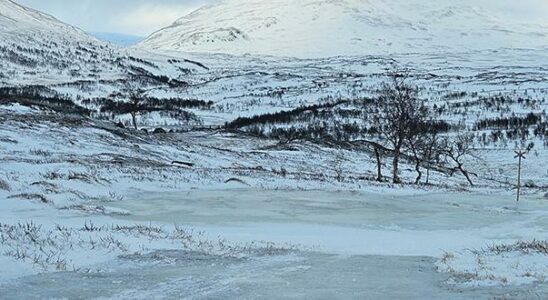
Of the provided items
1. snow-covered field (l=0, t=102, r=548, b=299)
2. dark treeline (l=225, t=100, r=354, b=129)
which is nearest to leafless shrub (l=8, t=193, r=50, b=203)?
snow-covered field (l=0, t=102, r=548, b=299)

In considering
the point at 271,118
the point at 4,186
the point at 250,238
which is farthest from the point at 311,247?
the point at 271,118

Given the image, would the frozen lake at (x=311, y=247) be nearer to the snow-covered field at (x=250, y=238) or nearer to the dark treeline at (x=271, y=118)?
the snow-covered field at (x=250, y=238)

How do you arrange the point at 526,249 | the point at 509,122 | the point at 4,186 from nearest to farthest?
the point at 526,249 → the point at 4,186 → the point at 509,122

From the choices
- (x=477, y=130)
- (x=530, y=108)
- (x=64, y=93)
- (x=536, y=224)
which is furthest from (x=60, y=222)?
(x=64, y=93)

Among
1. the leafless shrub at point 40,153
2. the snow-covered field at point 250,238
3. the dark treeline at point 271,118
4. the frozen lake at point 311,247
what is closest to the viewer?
the frozen lake at point 311,247

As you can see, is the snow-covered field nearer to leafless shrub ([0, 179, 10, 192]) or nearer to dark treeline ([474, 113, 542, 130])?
leafless shrub ([0, 179, 10, 192])

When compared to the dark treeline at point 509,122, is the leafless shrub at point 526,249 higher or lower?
higher

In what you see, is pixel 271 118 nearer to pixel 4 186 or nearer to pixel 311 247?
pixel 4 186

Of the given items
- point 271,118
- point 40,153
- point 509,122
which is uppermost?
point 271,118

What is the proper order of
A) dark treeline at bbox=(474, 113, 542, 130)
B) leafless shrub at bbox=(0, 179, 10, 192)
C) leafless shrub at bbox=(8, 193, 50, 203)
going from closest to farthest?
leafless shrub at bbox=(8, 193, 50, 203)
leafless shrub at bbox=(0, 179, 10, 192)
dark treeline at bbox=(474, 113, 542, 130)

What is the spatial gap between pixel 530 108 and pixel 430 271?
17196 centimetres

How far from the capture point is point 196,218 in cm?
1838

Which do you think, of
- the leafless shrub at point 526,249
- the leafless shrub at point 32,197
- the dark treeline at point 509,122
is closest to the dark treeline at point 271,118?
the dark treeline at point 509,122

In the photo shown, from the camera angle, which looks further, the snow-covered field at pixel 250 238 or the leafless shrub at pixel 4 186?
the leafless shrub at pixel 4 186
